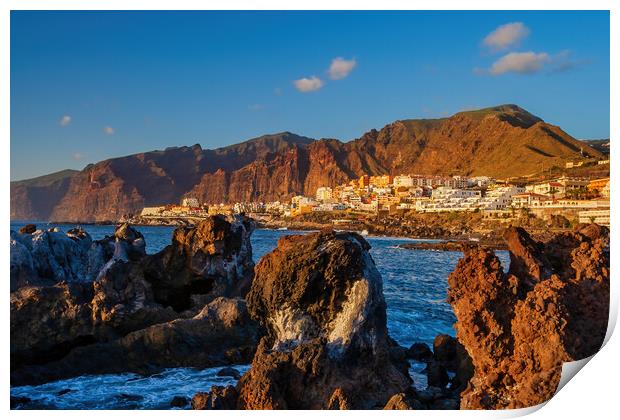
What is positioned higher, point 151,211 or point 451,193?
point 451,193

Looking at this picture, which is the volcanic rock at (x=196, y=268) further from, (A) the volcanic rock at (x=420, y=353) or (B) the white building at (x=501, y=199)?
(B) the white building at (x=501, y=199)

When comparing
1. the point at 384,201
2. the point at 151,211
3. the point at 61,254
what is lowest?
the point at 61,254

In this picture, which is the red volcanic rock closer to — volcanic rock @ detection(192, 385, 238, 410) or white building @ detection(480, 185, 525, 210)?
volcanic rock @ detection(192, 385, 238, 410)

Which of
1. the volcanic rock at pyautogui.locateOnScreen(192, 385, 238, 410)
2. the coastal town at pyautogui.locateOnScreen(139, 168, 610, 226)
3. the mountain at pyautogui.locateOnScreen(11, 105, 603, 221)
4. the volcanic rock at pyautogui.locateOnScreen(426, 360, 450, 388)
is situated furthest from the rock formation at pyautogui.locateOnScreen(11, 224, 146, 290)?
the coastal town at pyautogui.locateOnScreen(139, 168, 610, 226)

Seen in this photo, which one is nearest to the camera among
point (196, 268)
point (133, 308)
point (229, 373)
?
point (229, 373)

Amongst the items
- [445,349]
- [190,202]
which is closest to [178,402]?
[445,349]

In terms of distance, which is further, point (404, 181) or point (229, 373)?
point (404, 181)

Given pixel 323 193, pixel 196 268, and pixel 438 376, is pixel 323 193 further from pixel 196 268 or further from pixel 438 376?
pixel 438 376

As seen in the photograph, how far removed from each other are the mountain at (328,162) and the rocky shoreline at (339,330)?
37.1m

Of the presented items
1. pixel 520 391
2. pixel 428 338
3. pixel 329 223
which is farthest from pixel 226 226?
pixel 329 223

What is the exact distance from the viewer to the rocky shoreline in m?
5.18

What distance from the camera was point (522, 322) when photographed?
16.6 feet

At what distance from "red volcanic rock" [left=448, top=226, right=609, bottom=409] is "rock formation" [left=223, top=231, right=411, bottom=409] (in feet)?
3.49

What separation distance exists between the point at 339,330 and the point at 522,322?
1.85 metres
